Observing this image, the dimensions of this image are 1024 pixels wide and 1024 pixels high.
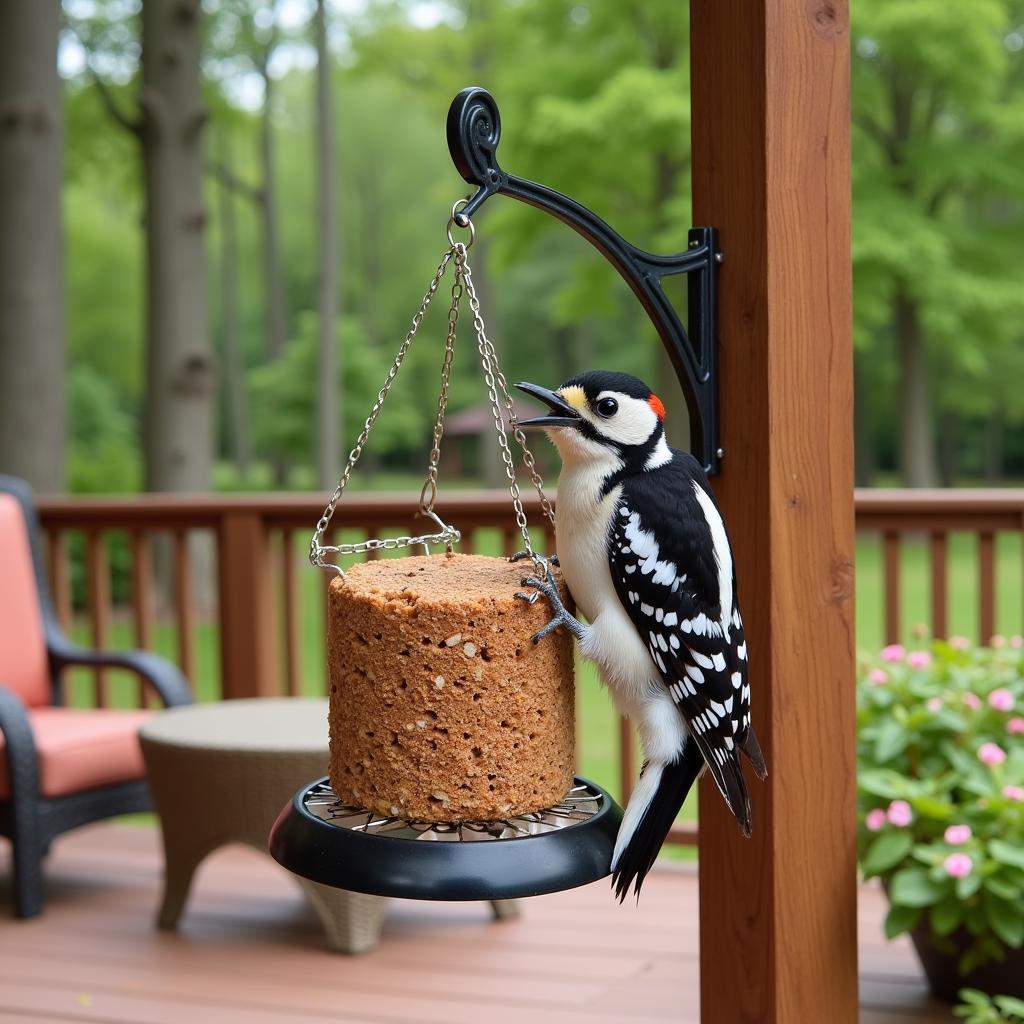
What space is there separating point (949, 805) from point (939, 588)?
101 cm

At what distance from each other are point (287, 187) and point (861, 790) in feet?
87.0

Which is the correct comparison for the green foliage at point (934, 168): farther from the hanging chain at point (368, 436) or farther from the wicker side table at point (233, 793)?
the hanging chain at point (368, 436)

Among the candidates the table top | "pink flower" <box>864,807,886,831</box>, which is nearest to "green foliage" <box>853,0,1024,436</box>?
the table top

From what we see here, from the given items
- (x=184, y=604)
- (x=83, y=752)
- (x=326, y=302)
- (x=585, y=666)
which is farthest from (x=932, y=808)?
(x=326, y=302)

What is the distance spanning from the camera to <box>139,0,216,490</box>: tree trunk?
25.0 ft

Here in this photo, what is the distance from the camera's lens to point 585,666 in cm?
455

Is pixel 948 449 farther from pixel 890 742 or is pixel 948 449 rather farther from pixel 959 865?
pixel 959 865

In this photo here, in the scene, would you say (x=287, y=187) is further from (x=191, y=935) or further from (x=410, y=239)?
(x=191, y=935)

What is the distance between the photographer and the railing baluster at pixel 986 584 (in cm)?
318

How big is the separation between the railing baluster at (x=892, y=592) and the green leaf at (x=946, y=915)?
107 centimetres

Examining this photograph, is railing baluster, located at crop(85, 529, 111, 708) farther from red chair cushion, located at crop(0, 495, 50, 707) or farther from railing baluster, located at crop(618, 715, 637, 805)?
railing baluster, located at crop(618, 715, 637, 805)

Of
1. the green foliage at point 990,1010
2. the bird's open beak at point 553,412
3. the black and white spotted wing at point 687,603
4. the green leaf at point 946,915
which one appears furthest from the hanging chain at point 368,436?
the green leaf at point 946,915

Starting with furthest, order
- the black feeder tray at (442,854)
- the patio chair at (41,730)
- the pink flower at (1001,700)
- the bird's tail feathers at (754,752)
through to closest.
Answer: the patio chair at (41,730)
the pink flower at (1001,700)
the bird's tail feathers at (754,752)
the black feeder tray at (442,854)

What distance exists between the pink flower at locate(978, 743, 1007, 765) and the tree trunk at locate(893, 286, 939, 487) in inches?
492
